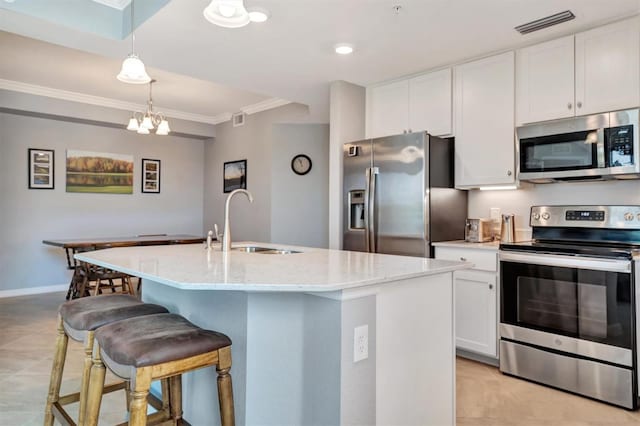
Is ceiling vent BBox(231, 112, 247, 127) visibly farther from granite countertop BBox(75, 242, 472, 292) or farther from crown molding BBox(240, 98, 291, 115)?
granite countertop BBox(75, 242, 472, 292)

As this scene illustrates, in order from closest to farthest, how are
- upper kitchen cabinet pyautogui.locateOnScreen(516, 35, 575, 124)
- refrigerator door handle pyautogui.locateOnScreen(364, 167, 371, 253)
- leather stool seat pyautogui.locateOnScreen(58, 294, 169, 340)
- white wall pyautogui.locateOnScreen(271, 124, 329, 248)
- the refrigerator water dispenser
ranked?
leather stool seat pyautogui.locateOnScreen(58, 294, 169, 340)
upper kitchen cabinet pyautogui.locateOnScreen(516, 35, 575, 124)
refrigerator door handle pyautogui.locateOnScreen(364, 167, 371, 253)
the refrigerator water dispenser
white wall pyautogui.locateOnScreen(271, 124, 329, 248)

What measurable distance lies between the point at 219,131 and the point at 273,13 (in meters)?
4.51

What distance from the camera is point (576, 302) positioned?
2.53 metres

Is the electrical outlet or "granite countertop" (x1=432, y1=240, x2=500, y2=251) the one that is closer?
the electrical outlet

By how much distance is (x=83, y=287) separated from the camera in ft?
15.1

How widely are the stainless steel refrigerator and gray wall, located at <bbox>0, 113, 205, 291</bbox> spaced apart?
4106mm

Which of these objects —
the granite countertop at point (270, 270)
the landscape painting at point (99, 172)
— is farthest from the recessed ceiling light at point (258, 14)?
the landscape painting at point (99, 172)

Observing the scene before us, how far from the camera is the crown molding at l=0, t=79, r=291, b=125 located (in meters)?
5.09

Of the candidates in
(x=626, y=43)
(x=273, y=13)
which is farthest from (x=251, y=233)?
(x=626, y=43)

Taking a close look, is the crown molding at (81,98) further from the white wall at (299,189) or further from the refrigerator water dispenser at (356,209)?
the refrigerator water dispenser at (356,209)

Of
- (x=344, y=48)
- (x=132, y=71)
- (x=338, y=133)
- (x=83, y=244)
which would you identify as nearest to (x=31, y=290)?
(x=83, y=244)

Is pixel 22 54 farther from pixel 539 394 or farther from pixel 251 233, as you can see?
pixel 539 394

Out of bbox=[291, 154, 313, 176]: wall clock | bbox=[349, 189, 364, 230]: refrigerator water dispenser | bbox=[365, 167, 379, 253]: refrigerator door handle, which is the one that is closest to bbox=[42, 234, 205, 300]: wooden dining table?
bbox=[291, 154, 313, 176]: wall clock

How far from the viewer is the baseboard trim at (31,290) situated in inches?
210
